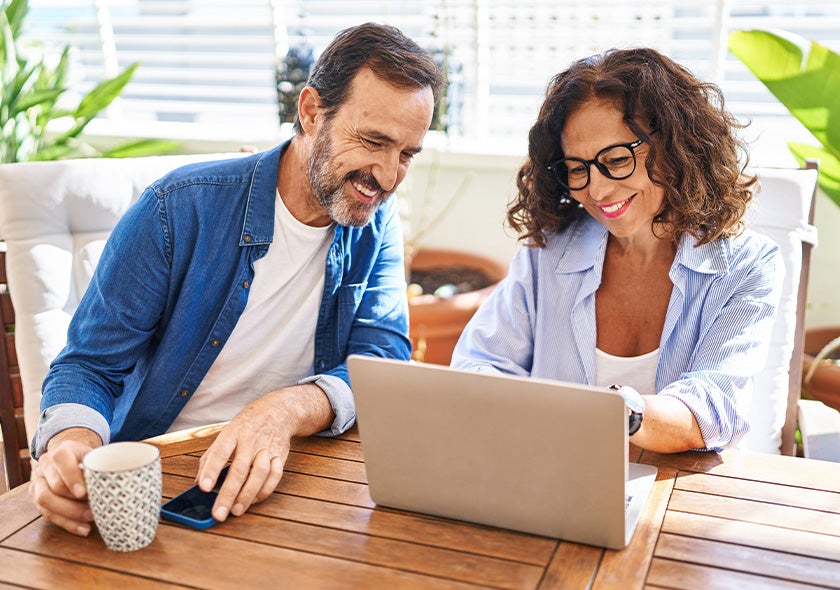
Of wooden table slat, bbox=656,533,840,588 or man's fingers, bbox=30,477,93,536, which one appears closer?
wooden table slat, bbox=656,533,840,588

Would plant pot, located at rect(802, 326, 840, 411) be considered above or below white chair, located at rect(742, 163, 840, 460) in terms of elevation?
below

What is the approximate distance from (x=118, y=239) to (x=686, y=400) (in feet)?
3.47

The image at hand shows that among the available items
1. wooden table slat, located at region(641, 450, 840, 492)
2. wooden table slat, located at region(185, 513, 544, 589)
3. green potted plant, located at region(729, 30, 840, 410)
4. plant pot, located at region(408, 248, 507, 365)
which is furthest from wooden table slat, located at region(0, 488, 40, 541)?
green potted plant, located at region(729, 30, 840, 410)

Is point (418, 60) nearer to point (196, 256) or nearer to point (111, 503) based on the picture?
point (196, 256)

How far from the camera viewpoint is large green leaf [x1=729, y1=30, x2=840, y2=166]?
7.50 ft

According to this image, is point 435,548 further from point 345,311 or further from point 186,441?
point 345,311

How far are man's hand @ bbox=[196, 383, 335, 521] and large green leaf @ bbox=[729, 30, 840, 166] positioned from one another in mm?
1571

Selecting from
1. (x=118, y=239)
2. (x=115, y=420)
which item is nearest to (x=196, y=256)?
(x=118, y=239)

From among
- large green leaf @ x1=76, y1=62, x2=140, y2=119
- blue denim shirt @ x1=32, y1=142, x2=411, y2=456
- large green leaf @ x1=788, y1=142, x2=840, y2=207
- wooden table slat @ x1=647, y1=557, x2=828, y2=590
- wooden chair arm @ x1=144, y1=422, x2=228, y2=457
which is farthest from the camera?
large green leaf @ x1=76, y1=62, x2=140, y2=119

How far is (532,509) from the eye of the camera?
115 cm

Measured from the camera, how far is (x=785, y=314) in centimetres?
196

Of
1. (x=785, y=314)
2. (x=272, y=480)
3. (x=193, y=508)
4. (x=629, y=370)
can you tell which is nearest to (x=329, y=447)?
(x=272, y=480)

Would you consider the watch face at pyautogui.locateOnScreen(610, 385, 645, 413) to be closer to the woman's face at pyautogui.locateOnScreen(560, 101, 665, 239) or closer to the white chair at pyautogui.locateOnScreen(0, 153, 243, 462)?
the woman's face at pyautogui.locateOnScreen(560, 101, 665, 239)

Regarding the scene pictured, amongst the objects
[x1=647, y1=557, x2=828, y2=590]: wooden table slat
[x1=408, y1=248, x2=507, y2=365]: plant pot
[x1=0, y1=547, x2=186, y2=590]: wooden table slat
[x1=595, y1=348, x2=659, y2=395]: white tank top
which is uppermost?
[x1=647, y1=557, x2=828, y2=590]: wooden table slat
